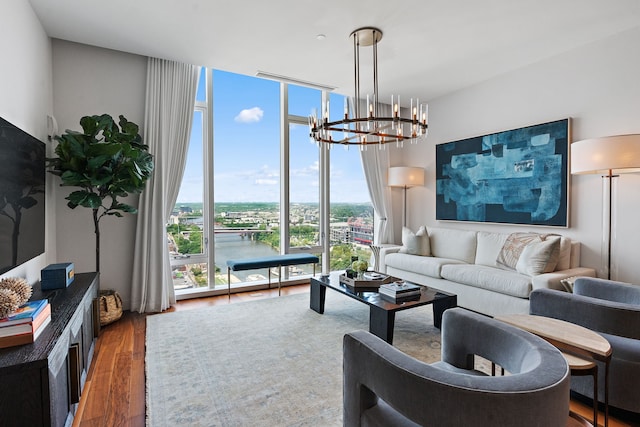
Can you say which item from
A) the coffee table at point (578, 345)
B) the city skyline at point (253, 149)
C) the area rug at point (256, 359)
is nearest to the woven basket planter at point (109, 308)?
the area rug at point (256, 359)

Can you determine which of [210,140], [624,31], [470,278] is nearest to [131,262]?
[210,140]

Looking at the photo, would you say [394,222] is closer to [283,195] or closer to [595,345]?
[283,195]

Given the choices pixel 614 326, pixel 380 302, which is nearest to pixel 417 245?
pixel 380 302

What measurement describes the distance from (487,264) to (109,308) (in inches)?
167

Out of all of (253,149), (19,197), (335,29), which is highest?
(335,29)

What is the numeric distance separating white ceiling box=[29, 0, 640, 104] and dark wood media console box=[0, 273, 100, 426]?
247 cm

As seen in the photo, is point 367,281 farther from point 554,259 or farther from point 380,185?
point 380,185

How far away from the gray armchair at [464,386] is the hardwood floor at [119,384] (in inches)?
42.3

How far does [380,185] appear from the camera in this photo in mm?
5719

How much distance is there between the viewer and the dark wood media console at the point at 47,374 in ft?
4.51

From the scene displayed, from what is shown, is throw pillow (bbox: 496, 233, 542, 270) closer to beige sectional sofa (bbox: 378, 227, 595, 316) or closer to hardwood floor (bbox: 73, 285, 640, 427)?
beige sectional sofa (bbox: 378, 227, 595, 316)

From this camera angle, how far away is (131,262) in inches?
155

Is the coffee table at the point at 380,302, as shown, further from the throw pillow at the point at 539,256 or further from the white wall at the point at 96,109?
the white wall at the point at 96,109

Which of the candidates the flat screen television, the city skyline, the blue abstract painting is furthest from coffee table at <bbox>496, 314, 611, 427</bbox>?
the city skyline
